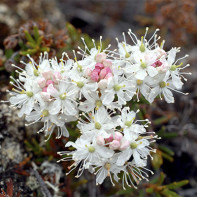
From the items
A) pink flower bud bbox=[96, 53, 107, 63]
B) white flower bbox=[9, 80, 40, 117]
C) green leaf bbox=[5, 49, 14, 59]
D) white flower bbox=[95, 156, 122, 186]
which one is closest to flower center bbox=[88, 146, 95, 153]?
white flower bbox=[95, 156, 122, 186]

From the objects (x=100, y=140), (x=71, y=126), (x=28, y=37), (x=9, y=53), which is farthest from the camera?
(x=9, y=53)

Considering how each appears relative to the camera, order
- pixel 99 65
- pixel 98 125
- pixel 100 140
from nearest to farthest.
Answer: pixel 100 140 < pixel 98 125 < pixel 99 65

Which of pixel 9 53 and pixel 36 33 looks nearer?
pixel 36 33

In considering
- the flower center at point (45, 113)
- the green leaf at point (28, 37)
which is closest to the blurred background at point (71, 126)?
the green leaf at point (28, 37)

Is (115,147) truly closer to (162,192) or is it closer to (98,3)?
(162,192)

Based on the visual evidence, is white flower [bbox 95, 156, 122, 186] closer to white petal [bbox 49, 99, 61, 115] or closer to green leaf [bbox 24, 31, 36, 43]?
white petal [bbox 49, 99, 61, 115]

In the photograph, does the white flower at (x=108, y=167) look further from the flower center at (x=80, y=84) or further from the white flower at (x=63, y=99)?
the flower center at (x=80, y=84)

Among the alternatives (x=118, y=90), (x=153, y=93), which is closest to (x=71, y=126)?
(x=118, y=90)

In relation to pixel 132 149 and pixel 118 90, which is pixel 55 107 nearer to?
pixel 118 90

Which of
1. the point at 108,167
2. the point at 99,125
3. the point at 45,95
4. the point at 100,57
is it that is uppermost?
the point at 100,57
